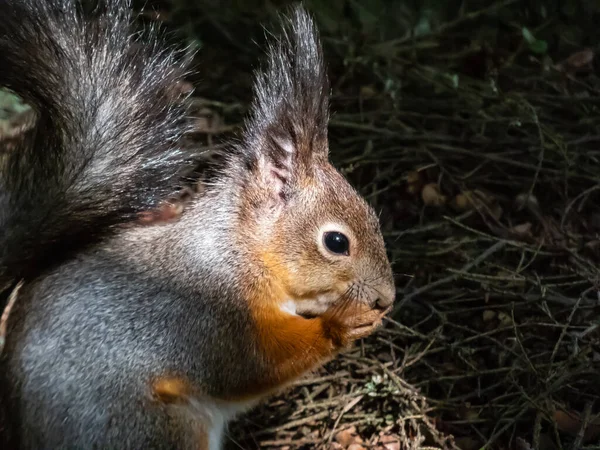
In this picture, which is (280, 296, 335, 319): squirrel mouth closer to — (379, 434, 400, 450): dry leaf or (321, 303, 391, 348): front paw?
(321, 303, 391, 348): front paw

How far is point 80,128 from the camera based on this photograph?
1.71 meters

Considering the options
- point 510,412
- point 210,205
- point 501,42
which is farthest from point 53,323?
point 501,42

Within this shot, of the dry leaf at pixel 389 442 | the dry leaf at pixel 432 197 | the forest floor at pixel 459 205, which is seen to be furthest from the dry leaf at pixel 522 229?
the dry leaf at pixel 389 442

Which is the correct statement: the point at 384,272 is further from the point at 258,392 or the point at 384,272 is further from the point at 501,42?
the point at 501,42

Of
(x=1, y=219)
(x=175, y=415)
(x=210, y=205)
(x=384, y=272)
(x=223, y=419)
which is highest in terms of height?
(x=1, y=219)

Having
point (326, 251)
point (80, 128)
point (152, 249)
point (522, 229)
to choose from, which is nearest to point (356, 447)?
point (326, 251)

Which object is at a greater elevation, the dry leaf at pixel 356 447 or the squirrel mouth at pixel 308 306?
the squirrel mouth at pixel 308 306

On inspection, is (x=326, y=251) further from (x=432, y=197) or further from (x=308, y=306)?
(x=432, y=197)

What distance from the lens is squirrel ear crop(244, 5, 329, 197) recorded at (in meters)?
1.78

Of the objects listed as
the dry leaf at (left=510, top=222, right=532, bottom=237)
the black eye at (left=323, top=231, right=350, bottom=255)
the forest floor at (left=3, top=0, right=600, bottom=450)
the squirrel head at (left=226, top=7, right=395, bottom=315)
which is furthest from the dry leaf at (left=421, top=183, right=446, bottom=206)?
the black eye at (left=323, top=231, right=350, bottom=255)

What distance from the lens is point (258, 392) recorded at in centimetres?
184

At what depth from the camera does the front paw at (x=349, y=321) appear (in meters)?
1.82

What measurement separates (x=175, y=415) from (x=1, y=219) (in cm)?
57

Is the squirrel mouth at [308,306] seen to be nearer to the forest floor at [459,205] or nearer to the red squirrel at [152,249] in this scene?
the red squirrel at [152,249]
